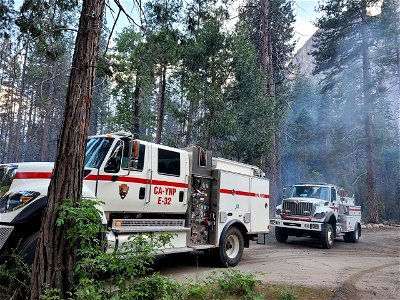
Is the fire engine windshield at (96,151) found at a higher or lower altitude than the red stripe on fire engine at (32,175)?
higher

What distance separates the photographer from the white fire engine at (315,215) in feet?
41.6

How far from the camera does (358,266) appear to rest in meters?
9.41

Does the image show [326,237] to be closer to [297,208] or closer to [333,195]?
[297,208]

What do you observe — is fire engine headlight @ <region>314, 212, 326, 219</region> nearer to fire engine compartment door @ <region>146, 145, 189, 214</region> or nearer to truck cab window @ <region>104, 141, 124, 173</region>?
fire engine compartment door @ <region>146, 145, 189, 214</region>

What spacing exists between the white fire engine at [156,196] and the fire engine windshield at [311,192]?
472 cm

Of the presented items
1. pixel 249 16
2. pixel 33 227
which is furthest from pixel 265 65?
pixel 33 227

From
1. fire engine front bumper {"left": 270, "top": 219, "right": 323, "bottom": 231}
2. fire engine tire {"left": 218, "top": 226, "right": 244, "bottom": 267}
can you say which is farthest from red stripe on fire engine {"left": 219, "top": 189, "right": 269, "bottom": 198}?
fire engine front bumper {"left": 270, "top": 219, "right": 323, "bottom": 231}

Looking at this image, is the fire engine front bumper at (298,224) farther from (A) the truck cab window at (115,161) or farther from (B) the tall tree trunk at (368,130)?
(B) the tall tree trunk at (368,130)

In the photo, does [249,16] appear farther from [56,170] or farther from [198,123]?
[56,170]

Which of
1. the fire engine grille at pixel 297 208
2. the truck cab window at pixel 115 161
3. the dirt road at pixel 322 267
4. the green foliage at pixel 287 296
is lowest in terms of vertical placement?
the dirt road at pixel 322 267

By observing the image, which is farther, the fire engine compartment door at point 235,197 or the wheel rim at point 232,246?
the wheel rim at point 232,246

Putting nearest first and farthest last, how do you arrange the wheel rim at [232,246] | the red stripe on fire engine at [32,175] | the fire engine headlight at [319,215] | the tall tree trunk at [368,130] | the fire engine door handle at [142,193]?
the red stripe on fire engine at [32,175] → the fire engine door handle at [142,193] → the wheel rim at [232,246] → the fire engine headlight at [319,215] → the tall tree trunk at [368,130]

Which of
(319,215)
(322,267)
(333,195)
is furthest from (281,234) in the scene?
(322,267)

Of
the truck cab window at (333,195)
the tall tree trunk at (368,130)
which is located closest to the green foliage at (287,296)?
the truck cab window at (333,195)
